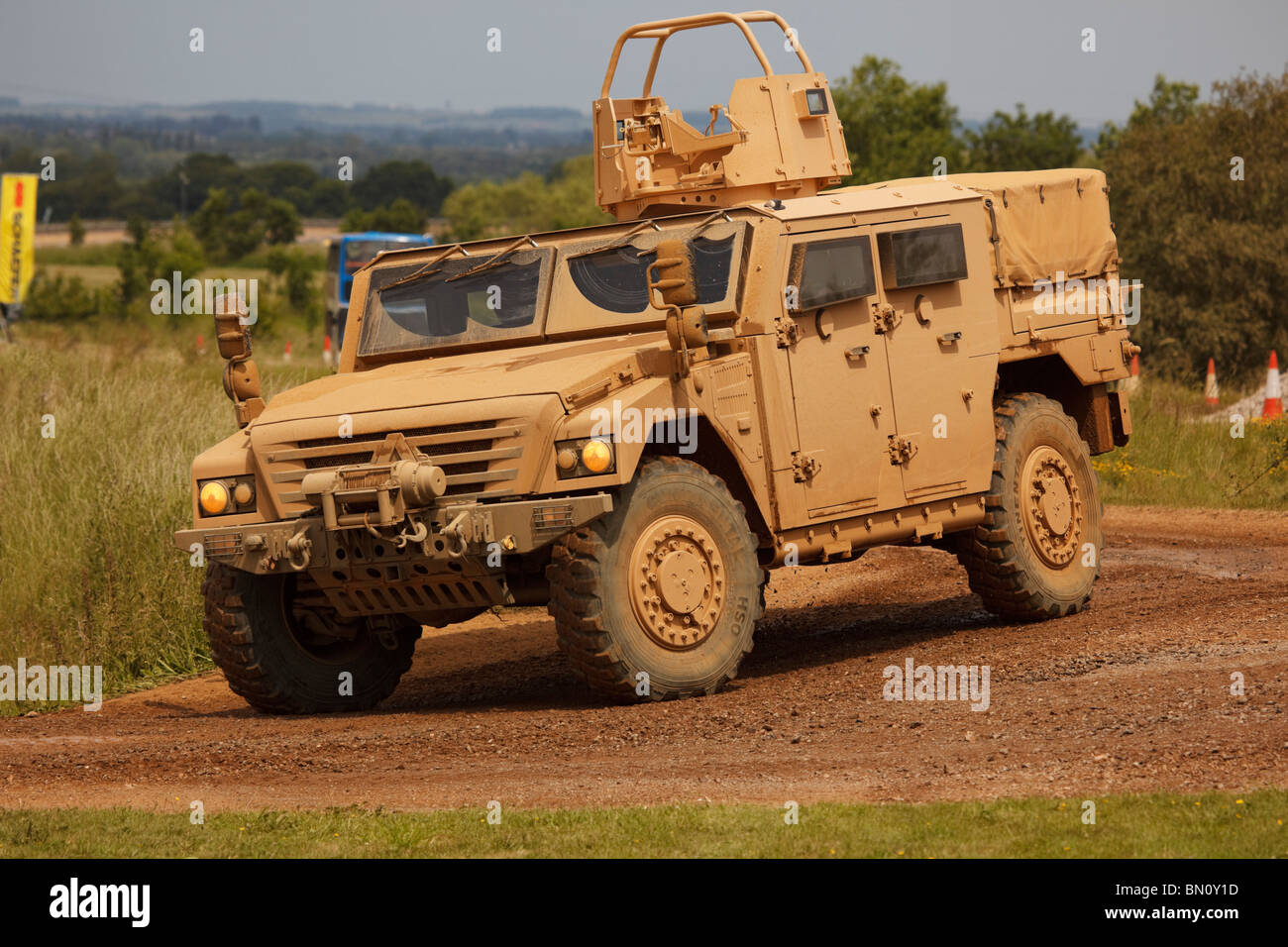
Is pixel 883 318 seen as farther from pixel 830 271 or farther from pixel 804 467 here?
pixel 804 467

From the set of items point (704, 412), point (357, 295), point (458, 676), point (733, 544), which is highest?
point (357, 295)

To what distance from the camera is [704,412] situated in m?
9.87

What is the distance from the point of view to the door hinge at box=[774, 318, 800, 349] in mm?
10289

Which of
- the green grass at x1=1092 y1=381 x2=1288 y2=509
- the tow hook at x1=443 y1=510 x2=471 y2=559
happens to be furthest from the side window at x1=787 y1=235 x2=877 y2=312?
the green grass at x1=1092 y1=381 x2=1288 y2=509

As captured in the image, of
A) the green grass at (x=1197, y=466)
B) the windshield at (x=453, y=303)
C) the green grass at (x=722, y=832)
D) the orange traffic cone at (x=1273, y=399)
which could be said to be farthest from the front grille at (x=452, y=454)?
the orange traffic cone at (x=1273, y=399)

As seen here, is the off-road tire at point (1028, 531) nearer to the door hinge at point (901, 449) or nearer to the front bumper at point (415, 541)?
the door hinge at point (901, 449)

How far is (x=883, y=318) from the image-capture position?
1093 centimetres

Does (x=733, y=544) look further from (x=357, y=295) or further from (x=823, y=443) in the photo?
(x=357, y=295)

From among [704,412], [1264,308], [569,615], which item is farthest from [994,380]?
[1264,308]

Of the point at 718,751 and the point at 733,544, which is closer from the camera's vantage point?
the point at 718,751

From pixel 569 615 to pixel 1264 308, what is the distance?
85.2ft

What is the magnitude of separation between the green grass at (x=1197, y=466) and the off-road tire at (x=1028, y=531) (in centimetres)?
606

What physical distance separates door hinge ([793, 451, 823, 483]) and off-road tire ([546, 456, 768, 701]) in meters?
0.49
